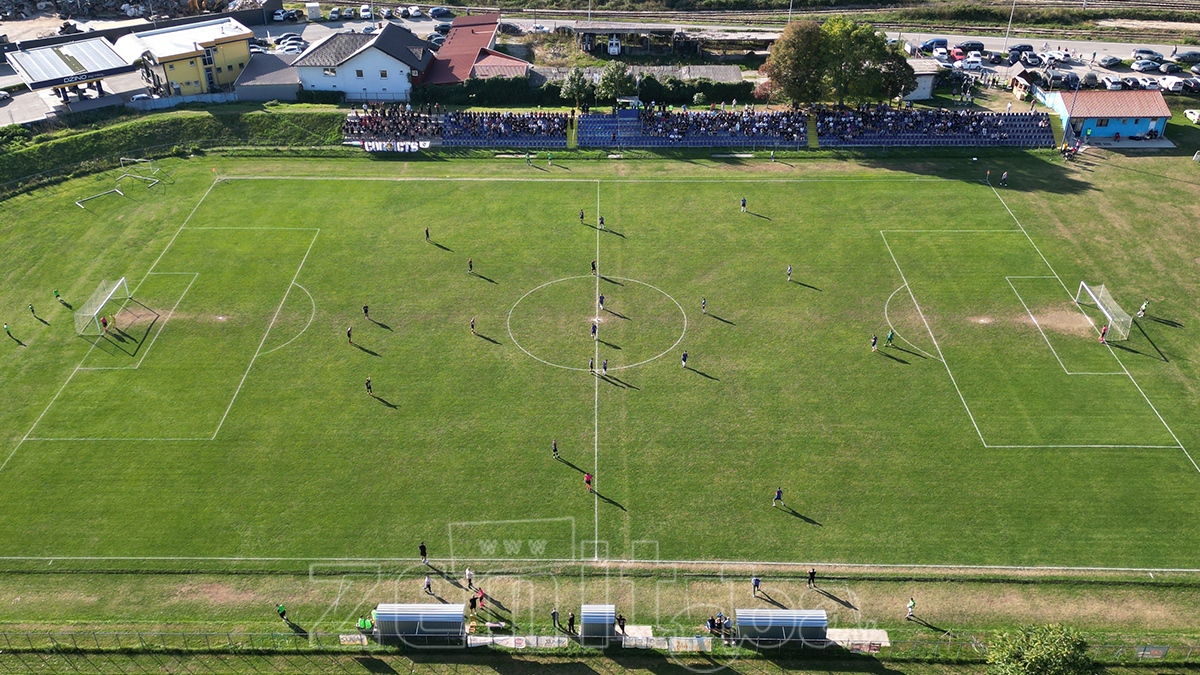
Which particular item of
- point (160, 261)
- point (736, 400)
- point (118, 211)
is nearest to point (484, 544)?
point (736, 400)

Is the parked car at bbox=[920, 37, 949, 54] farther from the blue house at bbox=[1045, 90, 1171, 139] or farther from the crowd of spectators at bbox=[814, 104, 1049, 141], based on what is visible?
the blue house at bbox=[1045, 90, 1171, 139]

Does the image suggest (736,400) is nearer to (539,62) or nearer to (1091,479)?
(1091,479)

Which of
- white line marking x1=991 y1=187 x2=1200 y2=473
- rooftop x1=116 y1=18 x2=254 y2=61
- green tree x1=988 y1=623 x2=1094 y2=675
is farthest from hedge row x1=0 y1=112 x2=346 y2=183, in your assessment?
green tree x1=988 y1=623 x2=1094 y2=675

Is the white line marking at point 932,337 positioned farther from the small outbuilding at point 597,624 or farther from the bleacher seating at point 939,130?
the small outbuilding at point 597,624

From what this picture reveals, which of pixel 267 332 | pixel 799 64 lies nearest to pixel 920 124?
pixel 799 64

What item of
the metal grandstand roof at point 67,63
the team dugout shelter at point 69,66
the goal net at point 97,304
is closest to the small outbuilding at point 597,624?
the goal net at point 97,304
